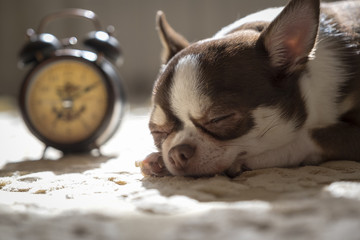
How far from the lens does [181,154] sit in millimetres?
1438

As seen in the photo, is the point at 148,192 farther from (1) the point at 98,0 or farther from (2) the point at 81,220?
(1) the point at 98,0

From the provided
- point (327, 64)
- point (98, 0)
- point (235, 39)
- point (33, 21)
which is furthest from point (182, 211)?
point (33, 21)

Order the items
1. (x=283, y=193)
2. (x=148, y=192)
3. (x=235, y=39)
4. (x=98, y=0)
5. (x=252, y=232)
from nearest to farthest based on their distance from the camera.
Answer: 1. (x=252, y=232)
2. (x=283, y=193)
3. (x=148, y=192)
4. (x=235, y=39)
5. (x=98, y=0)

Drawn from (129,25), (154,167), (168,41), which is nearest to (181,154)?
(154,167)

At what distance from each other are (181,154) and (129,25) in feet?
19.5

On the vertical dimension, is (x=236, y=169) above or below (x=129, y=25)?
below

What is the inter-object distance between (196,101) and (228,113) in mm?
119

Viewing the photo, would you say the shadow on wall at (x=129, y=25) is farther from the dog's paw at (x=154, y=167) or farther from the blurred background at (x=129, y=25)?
the dog's paw at (x=154, y=167)

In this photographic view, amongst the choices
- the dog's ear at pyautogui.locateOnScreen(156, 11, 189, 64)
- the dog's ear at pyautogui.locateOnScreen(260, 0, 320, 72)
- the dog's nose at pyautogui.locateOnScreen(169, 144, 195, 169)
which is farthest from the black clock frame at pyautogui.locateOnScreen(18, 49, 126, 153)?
the dog's ear at pyautogui.locateOnScreen(260, 0, 320, 72)

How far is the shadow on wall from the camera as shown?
659 centimetres

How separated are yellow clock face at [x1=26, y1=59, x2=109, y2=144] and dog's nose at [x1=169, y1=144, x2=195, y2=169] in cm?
98

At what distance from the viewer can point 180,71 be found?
1546mm

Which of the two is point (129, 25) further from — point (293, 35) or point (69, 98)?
point (293, 35)

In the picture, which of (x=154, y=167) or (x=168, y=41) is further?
(x=168, y=41)
